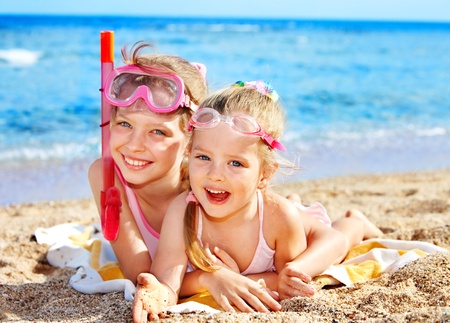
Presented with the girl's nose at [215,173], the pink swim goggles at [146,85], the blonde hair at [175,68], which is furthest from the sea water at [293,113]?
the girl's nose at [215,173]

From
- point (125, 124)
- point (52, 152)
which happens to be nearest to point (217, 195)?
point (125, 124)

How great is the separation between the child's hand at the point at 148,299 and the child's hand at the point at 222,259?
362 millimetres

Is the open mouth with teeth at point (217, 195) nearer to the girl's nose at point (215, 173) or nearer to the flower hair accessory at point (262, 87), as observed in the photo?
the girl's nose at point (215, 173)

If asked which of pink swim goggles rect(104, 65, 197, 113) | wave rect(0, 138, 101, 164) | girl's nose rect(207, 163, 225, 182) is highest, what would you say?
pink swim goggles rect(104, 65, 197, 113)

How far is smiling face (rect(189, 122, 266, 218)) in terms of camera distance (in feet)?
9.59

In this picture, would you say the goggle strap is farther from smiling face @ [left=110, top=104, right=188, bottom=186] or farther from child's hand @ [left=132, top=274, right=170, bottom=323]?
child's hand @ [left=132, top=274, right=170, bottom=323]

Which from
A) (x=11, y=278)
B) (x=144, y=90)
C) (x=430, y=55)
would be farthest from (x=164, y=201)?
(x=430, y=55)

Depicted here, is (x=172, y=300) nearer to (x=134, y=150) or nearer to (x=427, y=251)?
(x=134, y=150)

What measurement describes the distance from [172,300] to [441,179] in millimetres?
→ 4553

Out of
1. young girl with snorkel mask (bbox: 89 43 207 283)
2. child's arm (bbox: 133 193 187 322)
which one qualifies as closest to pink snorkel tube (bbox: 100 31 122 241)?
young girl with snorkel mask (bbox: 89 43 207 283)

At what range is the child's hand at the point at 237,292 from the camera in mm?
2830

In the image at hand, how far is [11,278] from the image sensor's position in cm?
367

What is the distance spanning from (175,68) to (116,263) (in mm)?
1312

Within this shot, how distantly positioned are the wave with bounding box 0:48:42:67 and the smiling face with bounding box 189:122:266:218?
566 inches
